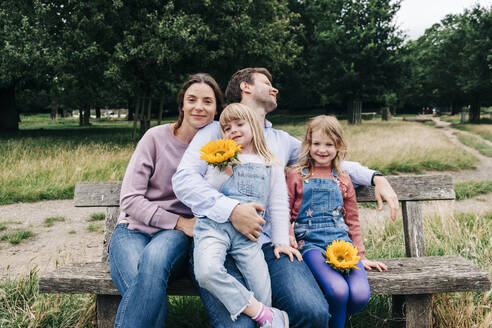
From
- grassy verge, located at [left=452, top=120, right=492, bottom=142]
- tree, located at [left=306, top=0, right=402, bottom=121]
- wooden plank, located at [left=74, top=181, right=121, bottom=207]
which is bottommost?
wooden plank, located at [left=74, top=181, right=121, bottom=207]

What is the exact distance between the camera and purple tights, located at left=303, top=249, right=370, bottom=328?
219cm

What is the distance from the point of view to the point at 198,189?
94.2 inches

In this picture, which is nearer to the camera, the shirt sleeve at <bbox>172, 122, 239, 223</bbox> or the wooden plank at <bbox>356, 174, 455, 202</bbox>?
the shirt sleeve at <bbox>172, 122, 239, 223</bbox>

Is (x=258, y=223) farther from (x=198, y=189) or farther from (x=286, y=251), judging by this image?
(x=198, y=189)

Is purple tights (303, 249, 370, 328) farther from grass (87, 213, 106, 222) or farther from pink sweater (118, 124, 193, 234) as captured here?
grass (87, 213, 106, 222)

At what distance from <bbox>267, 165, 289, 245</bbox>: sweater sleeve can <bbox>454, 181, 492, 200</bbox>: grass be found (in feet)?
17.0

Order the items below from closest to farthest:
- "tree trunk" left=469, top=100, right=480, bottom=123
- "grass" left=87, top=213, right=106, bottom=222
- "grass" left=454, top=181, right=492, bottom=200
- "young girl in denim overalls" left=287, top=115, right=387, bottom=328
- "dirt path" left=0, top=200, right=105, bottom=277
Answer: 1. "young girl in denim overalls" left=287, top=115, right=387, bottom=328
2. "dirt path" left=0, top=200, right=105, bottom=277
3. "grass" left=87, top=213, right=106, bottom=222
4. "grass" left=454, top=181, right=492, bottom=200
5. "tree trunk" left=469, top=100, right=480, bottom=123

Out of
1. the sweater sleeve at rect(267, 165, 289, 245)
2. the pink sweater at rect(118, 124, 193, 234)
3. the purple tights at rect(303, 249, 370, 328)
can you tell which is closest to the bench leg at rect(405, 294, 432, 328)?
the purple tights at rect(303, 249, 370, 328)

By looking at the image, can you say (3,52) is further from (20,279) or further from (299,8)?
(299,8)

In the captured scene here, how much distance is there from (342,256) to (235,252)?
2.12 ft

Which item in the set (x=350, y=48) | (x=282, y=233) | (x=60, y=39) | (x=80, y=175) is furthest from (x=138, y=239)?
(x=350, y=48)

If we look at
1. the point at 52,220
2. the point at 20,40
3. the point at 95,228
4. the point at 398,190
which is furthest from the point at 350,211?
the point at 20,40

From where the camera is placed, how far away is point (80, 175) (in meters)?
7.09

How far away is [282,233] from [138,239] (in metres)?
0.93
